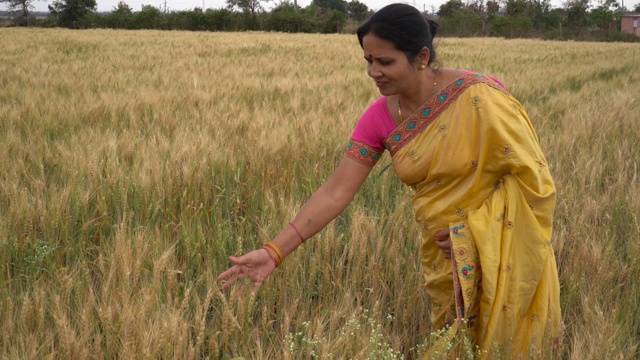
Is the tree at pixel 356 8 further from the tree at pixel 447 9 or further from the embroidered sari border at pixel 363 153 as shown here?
the embroidered sari border at pixel 363 153

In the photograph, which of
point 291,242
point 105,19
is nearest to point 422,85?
point 291,242

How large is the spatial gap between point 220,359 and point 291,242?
354 mm

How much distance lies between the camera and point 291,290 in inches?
66.2

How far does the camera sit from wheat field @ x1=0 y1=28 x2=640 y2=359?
51.3 inches

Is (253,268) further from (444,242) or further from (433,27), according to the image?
(433,27)

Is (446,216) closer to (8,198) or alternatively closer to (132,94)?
(8,198)

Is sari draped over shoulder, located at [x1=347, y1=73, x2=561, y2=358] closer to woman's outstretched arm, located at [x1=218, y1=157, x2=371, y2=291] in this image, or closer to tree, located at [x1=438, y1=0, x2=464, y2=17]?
woman's outstretched arm, located at [x1=218, y1=157, x2=371, y2=291]

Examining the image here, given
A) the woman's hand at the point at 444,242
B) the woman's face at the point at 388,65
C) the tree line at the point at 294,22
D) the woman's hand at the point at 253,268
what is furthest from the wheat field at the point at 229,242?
the tree line at the point at 294,22

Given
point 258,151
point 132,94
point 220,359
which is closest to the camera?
point 220,359

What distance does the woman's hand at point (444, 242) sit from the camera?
4.96 ft

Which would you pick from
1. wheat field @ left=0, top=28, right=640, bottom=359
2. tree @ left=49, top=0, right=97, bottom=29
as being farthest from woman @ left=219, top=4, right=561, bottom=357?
tree @ left=49, top=0, right=97, bottom=29

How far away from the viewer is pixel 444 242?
59.8 inches

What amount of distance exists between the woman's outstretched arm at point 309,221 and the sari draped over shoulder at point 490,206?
18 centimetres

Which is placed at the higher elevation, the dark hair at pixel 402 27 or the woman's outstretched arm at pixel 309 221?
the dark hair at pixel 402 27
